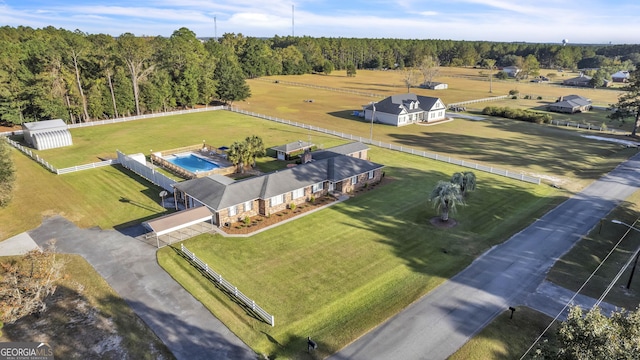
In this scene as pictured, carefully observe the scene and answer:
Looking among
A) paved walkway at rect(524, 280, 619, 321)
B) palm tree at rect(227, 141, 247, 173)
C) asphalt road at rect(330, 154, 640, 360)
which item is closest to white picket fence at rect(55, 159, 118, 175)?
palm tree at rect(227, 141, 247, 173)

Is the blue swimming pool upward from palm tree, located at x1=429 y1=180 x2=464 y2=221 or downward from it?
downward

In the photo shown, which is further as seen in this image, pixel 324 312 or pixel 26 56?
pixel 26 56

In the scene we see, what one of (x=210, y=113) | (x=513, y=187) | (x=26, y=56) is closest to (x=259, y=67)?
(x=210, y=113)

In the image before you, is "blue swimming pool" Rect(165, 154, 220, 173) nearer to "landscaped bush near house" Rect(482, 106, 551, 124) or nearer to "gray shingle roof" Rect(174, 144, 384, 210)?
"gray shingle roof" Rect(174, 144, 384, 210)

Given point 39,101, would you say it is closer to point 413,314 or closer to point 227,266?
point 227,266

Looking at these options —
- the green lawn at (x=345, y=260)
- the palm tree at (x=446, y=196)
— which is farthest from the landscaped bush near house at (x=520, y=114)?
the palm tree at (x=446, y=196)

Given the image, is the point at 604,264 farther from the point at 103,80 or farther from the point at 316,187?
the point at 103,80
